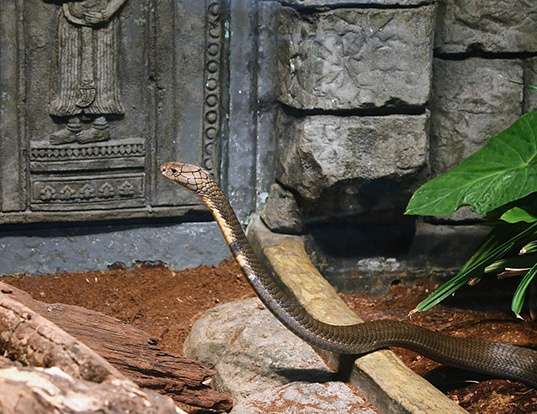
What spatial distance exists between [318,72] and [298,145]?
0.31m

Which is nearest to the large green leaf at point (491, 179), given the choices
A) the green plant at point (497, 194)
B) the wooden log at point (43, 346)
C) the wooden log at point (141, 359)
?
the green plant at point (497, 194)

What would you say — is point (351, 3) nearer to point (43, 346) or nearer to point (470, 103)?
point (470, 103)

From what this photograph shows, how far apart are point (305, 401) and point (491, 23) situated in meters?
1.87

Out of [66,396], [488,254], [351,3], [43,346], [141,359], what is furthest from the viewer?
[351,3]

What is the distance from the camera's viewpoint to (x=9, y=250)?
494 cm

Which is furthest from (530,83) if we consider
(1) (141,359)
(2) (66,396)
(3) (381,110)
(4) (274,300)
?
(2) (66,396)

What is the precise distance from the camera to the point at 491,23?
15.8 feet

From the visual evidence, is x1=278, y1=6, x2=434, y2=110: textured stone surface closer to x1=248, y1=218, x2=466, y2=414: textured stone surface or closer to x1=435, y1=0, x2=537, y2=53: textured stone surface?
x1=435, y1=0, x2=537, y2=53: textured stone surface

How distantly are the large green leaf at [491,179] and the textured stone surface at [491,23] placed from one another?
0.58m

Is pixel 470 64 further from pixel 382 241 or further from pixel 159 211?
pixel 159 211

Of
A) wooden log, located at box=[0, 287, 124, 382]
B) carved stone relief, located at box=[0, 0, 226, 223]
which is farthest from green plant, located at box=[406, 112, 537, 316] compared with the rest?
wooden log, located at box=[0, 287, 124, 382]

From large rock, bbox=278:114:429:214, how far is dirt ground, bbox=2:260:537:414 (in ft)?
1.58

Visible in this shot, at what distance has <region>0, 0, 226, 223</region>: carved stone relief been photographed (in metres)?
4.76

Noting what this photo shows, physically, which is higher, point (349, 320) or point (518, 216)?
point (518, 216)
